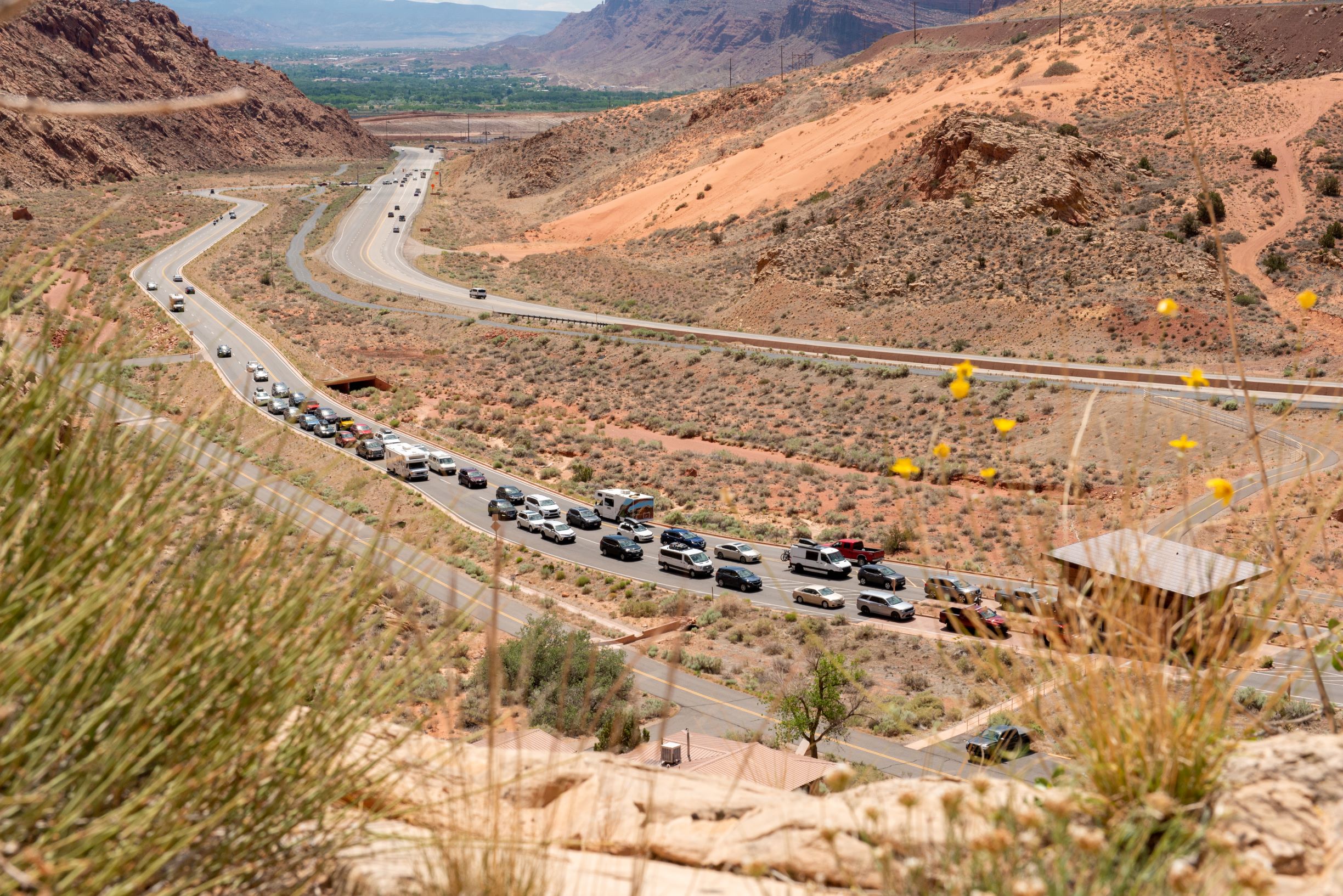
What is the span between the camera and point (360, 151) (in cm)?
17962

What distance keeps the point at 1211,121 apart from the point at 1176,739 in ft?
247

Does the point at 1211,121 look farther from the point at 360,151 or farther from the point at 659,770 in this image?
the point at 360,151

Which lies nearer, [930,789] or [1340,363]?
[930,789]

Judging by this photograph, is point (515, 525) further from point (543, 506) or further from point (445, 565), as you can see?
point (445, 565)

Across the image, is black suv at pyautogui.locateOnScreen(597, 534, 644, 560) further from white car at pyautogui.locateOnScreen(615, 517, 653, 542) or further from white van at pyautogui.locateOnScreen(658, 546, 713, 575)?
white car at pyautogui.locateOnScreen(615, 517, 653, 542)

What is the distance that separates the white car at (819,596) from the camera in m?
27.0

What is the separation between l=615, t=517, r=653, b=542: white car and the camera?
33000 millimetres

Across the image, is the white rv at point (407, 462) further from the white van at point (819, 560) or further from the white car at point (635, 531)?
the white van at point (819, 560)

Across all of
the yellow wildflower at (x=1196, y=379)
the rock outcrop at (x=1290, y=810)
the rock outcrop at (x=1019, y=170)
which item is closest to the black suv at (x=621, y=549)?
the yellow wildflower at (x=1196, y=379)

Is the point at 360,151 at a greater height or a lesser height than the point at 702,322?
→ greater

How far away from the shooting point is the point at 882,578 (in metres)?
28.2

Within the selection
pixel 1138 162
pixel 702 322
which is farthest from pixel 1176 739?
pixel 1138 162

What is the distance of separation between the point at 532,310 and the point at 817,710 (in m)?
54.7

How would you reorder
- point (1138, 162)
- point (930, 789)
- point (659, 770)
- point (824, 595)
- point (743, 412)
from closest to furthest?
point (930, 789)
point (659, 770)
point (824, 595)
point (743, 412)
point (1138, 162)
